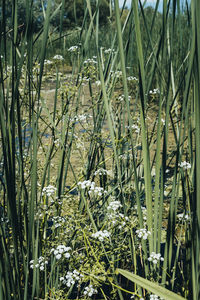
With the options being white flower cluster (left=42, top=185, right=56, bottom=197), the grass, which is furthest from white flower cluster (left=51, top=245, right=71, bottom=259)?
white flower cluster (left=42, top=185, right=56, bottom=197)

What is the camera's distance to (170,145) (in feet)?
9.96

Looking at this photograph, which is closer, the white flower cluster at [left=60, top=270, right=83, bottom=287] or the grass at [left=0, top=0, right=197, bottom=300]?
the grass at [left=0, top=0, right=197, bottom=300]

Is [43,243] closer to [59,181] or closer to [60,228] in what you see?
[60,228]

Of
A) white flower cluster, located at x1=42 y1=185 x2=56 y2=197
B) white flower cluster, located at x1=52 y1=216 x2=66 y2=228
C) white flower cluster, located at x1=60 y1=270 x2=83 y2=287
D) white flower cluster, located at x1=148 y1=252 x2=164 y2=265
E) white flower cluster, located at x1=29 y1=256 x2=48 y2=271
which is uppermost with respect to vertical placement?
white flower cluster, located at x1=42 y1=185 x2=56 y2=197

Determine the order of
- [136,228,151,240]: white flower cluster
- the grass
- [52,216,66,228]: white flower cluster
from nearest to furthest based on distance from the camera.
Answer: the grass < [136,228,151,240]: white flower cluster < [52,216,66,228]: white flower cluster

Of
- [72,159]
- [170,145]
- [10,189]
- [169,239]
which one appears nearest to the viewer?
[10,189]

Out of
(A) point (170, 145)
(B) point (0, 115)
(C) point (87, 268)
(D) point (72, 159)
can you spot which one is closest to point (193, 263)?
(C) point (87, 268)

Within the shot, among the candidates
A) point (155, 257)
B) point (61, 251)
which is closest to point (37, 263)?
point (61, 251)

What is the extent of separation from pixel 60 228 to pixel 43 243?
3.0 inches

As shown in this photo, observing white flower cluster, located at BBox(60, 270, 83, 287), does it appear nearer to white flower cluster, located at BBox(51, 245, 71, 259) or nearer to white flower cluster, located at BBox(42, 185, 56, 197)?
white flower cluster, located at BBox(51, 245, 71, 259)

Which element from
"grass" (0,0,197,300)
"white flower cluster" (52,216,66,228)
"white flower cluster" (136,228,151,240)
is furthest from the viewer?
"white flower cluster" (52,216,66,228)

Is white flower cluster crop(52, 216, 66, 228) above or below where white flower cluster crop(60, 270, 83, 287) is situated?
above

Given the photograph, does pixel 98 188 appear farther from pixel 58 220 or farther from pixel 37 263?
pixel 37 263

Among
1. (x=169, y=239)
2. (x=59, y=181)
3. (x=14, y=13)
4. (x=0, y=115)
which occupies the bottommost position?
(x=169, y=239)
